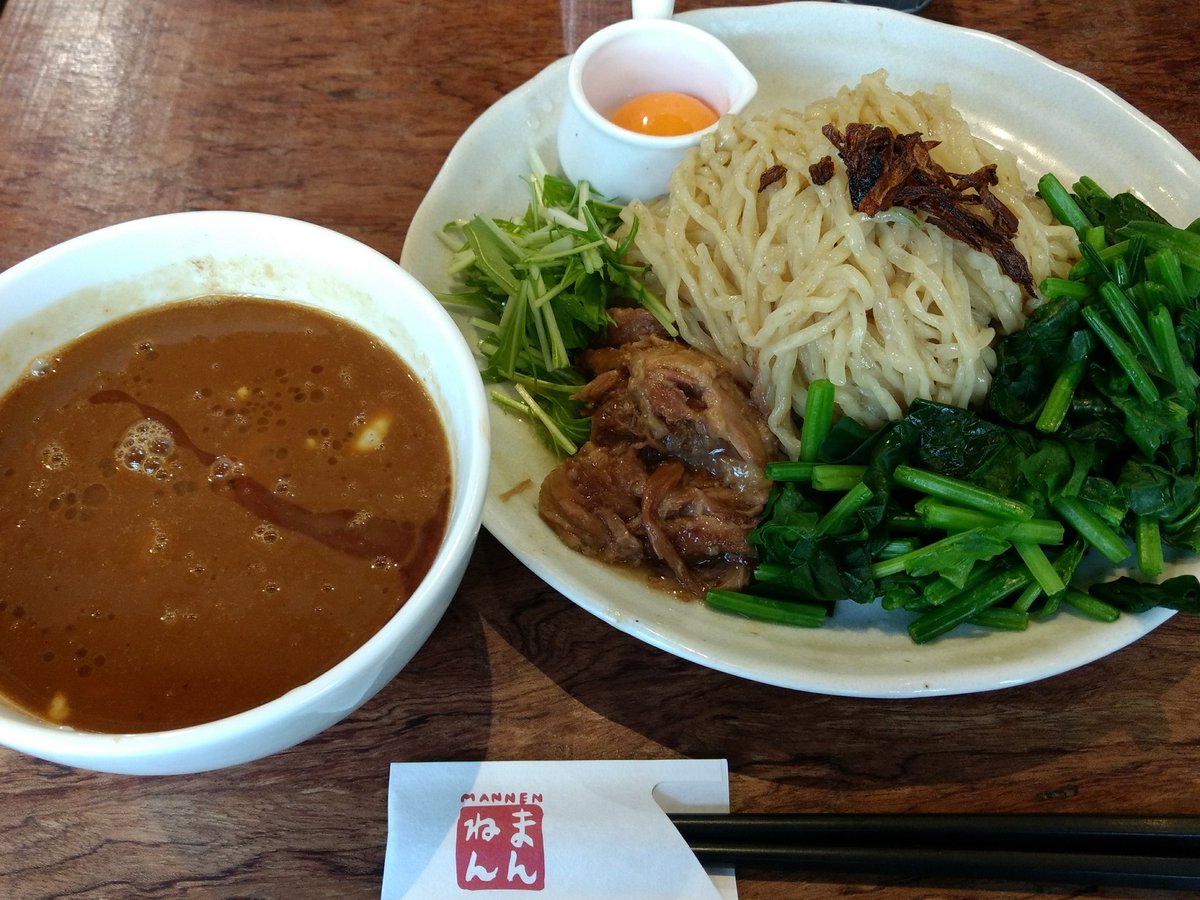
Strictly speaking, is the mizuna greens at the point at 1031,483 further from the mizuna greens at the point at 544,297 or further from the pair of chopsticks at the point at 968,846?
the mizuna greens at the point at 544,297

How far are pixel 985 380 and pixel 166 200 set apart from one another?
103 inches

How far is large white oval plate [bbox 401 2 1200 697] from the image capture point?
182 centimetres

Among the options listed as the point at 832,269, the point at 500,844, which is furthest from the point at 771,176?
the point at 500,844

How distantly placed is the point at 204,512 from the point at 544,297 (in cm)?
126

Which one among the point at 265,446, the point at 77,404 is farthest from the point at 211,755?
the point at 77,404

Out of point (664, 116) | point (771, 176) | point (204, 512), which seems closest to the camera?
point (204, 512)

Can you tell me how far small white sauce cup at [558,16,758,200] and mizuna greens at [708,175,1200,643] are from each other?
972 mm

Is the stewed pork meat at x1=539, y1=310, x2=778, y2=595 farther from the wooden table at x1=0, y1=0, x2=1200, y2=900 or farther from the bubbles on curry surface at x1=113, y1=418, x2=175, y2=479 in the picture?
the bubbles on curry surface at x1=113, y1=418, x2=175, y2=479

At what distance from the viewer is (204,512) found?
4.50 ft

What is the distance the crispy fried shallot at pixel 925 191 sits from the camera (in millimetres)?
2062

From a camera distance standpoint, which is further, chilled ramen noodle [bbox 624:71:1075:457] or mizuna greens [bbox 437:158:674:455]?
mizuna greens [bbox 437:158:674:455]

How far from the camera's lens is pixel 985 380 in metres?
2.21

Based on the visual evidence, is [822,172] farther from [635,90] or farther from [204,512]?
[204,512]

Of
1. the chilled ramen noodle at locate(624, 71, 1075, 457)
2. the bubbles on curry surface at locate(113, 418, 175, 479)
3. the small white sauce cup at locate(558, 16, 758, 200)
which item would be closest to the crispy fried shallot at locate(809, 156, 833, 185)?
the chilled ramen noodle at locate(624, 71, 1075, 457)
